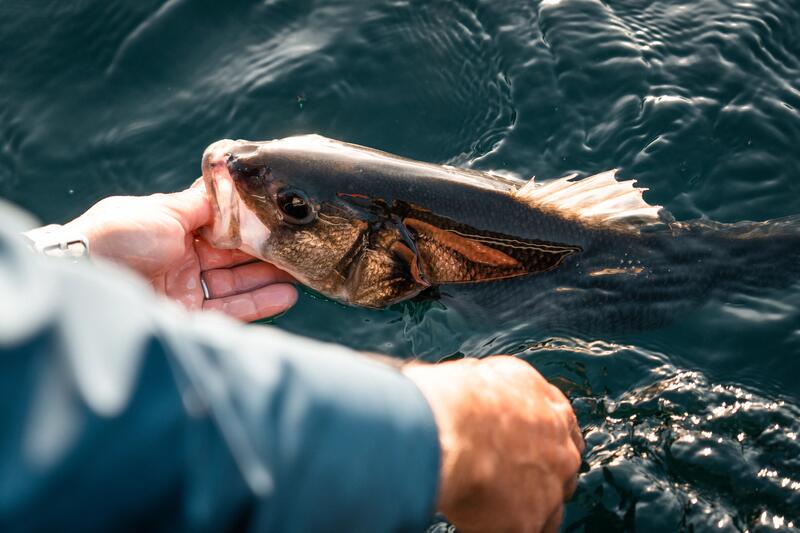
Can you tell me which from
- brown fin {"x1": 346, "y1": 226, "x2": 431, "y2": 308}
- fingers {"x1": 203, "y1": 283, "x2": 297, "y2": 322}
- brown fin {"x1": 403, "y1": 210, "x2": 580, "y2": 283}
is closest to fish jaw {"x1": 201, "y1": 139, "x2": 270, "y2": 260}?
fingers {"x1": 203, "y1": 283, "x2": 297, "y2": 322}

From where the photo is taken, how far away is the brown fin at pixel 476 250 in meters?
4.07

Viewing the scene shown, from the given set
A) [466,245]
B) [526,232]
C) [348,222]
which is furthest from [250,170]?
[526,232]

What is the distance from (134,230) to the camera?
3955mm

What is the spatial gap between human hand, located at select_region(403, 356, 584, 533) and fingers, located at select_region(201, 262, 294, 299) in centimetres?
223

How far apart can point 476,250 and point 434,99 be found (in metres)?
1.93

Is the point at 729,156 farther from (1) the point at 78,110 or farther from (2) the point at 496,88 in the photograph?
(1) the point at 78,110

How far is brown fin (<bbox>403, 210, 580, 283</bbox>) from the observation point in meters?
4.07

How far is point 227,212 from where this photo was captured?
4.20m

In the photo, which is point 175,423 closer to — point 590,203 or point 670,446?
point 670,446

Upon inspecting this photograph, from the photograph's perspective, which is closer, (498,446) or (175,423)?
(175,423)

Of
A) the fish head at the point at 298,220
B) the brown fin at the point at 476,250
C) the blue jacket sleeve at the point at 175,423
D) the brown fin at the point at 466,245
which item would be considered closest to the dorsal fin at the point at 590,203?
the brown fin at the point at 476,250

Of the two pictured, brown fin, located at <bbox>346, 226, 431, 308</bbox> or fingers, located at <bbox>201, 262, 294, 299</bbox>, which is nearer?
brown fin, located at <bbox>346, 226, 431, 308</bbox>

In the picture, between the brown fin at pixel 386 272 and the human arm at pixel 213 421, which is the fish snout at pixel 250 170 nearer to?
the brown fin at pixel 386 272

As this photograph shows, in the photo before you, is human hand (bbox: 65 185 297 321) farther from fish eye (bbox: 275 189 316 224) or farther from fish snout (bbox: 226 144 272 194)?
fish eye (bbox: 275 189 316 224)
